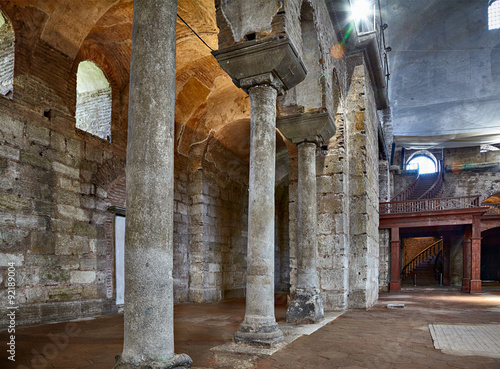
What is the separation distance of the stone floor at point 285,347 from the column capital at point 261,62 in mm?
3438

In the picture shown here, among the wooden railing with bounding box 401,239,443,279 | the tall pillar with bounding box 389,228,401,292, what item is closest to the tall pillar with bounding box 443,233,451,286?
the wooden railing with bounding box 401,239,443,279

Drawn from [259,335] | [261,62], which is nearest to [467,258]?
[259,335]

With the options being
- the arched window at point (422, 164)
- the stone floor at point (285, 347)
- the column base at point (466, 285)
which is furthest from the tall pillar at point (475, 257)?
the arched window at point (422, 164)

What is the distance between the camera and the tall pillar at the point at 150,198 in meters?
2.87

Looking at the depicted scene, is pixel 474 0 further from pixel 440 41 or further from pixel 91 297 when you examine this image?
pixel 91 297

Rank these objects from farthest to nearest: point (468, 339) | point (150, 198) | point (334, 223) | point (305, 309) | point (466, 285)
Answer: point (466, 285) < point (334, 223) < point (305, 309) < point (468, 339) < point (150, 198)

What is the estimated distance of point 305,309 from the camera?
21.7 feet

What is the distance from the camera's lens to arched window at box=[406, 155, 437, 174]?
90.7 ft

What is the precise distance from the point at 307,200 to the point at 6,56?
571 centimetres

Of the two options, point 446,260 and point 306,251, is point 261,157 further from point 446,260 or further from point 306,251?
point 446,260

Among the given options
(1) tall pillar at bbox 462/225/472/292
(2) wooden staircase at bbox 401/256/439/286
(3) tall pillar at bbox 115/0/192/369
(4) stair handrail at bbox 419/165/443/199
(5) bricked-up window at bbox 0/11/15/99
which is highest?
(5) bricked-up window at bbox 0/11/15/99

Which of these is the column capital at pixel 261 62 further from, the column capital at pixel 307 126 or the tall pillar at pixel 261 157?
the column capital at pixel 307 126

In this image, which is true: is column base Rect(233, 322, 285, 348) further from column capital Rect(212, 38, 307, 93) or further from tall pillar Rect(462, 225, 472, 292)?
tall pillar Rect(462, 225, 472, 292)

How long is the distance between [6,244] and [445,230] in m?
17.8
